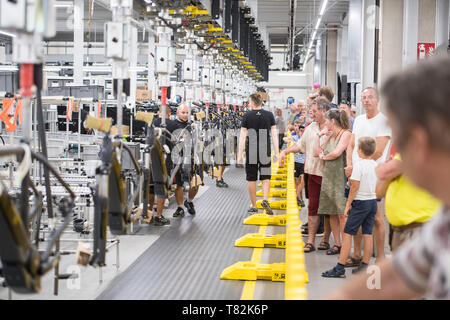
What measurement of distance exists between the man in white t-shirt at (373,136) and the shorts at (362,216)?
6.5 inches

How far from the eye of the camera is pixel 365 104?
6137mm

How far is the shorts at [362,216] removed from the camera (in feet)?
18.8

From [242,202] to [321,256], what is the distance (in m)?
4.05

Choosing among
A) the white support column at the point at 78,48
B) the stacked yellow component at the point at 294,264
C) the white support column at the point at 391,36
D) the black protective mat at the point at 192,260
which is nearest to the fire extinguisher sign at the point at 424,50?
the white support column at the point at 391,36

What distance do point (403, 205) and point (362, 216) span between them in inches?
80.7

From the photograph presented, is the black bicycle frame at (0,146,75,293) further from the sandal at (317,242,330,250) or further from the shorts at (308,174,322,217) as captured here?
the sandal at (317,242,330,250)

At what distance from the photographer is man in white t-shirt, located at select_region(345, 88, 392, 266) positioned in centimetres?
594

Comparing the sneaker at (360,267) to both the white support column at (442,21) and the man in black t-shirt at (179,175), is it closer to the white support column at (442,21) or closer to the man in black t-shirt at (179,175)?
the man in black t-shirt at (179,175)

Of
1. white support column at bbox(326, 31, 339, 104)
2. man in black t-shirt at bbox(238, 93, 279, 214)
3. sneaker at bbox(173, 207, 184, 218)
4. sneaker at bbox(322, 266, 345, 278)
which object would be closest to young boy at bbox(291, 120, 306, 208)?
man in black t-shirt at bbox(238, 93, 279, 214)

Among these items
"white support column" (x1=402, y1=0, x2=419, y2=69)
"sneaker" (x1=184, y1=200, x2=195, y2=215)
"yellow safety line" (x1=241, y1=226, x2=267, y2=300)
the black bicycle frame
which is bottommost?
"yellow safety line" (x1=241, y1=226, x2=267, y2=300)

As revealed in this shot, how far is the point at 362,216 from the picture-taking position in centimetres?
573

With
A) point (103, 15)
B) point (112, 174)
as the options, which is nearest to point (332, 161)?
point (112, 174)

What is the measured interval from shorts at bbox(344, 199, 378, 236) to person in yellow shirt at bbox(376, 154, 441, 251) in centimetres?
183

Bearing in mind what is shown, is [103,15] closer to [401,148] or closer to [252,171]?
[252,171]
